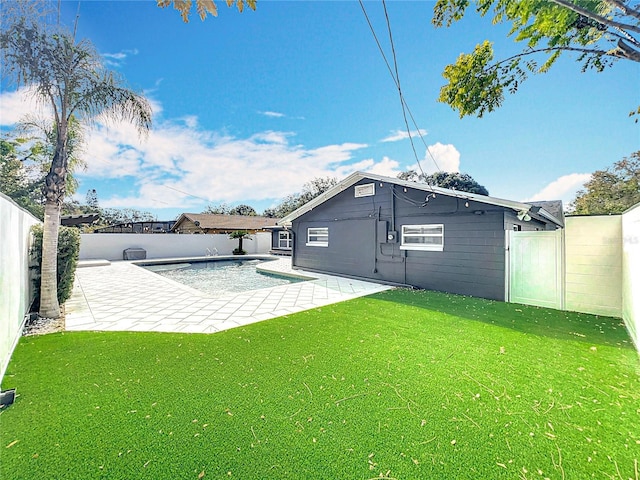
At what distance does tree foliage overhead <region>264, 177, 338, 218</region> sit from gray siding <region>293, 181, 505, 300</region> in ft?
82.5

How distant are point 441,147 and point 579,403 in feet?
44.2

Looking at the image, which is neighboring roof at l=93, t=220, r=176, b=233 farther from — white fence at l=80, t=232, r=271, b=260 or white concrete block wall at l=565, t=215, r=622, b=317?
white concrete block wall at l=565, t=215, r=622, b=317

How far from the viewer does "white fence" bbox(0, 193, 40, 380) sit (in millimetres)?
3021

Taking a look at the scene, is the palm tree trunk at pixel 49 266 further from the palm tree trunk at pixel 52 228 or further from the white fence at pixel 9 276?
the white fence at pixel 9 276

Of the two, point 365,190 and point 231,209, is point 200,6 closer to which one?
point 365,190

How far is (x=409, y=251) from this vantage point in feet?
30.2

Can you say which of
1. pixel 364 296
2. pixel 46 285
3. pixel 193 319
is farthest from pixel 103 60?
pixel 364 296

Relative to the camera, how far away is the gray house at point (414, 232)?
23.9 feet

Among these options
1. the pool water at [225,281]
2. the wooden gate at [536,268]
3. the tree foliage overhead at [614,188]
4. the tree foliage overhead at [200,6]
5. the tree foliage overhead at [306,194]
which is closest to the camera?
the tree foliage overhead at [200,6]

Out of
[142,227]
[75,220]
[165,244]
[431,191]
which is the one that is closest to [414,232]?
[431,191]

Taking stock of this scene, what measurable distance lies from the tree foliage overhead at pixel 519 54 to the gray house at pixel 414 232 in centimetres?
259

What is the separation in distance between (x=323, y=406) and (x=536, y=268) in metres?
6.59

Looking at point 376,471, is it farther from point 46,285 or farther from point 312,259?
point 312,259

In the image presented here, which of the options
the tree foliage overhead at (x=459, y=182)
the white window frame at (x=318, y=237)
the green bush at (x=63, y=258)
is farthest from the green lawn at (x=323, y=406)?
the tree foliage overhead at (x=459, y=182)
